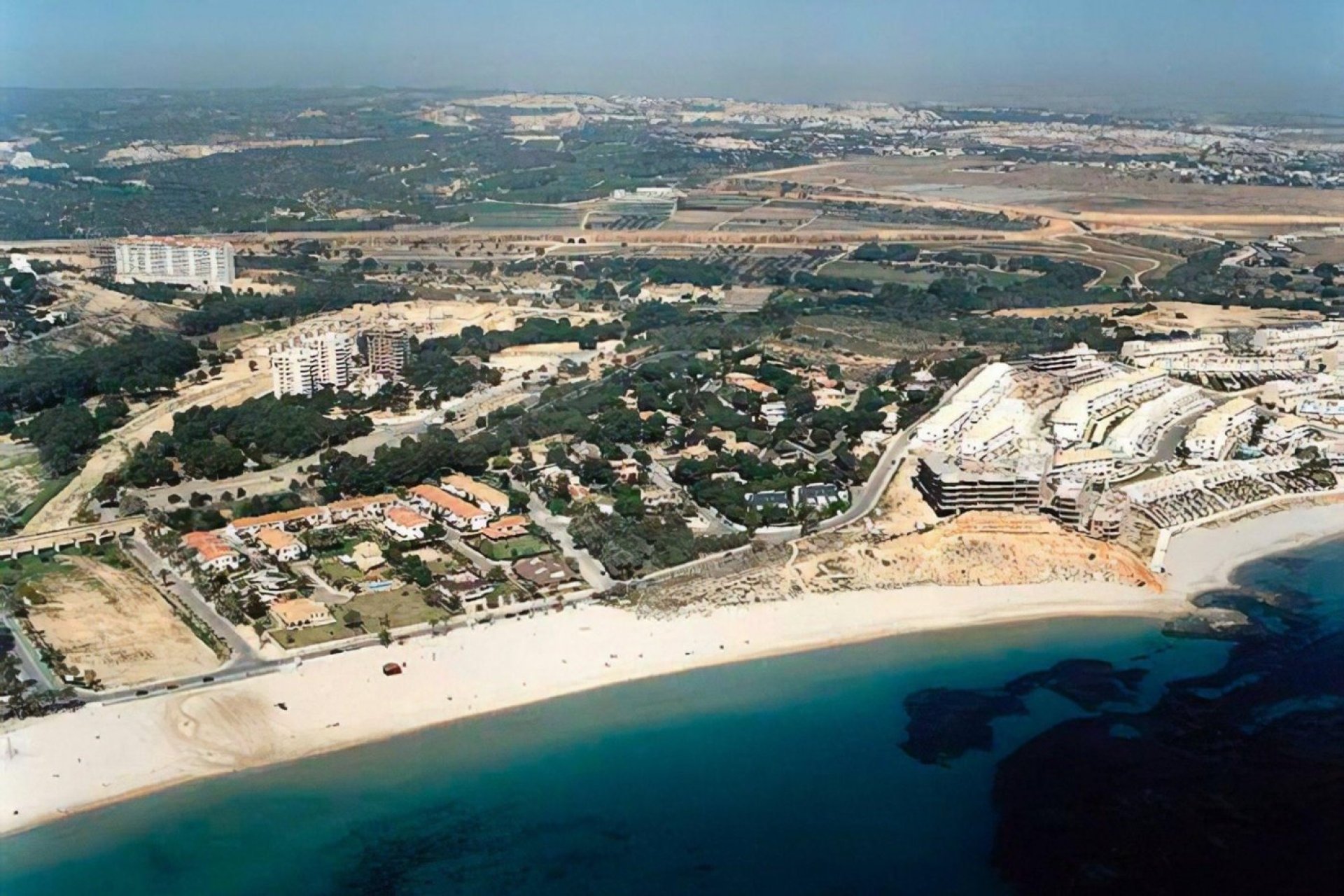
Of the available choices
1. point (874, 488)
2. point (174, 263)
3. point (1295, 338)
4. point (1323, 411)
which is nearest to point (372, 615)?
point (874, 488)

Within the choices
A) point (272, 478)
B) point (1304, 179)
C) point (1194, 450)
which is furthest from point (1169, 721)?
point (1304, 179)

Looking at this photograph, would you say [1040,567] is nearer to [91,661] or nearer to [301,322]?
[91,661]

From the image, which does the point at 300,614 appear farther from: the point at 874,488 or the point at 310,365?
the point at 310,365

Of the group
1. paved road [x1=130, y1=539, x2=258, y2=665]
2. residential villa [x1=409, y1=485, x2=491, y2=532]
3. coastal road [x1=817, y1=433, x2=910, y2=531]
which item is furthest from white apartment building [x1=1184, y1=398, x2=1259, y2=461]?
paved road [x1=130, y1=539, x2=258, y2=665]

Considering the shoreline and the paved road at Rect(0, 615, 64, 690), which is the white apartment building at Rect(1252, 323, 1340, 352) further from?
the paved road at Rect(0, 615, 64, 690)

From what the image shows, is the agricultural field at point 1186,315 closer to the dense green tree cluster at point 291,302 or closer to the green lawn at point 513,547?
the dense green tree cluster at point 291,302

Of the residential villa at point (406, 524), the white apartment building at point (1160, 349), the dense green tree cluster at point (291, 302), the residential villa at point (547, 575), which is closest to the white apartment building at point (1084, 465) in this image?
the white apartment building at point (1160, 349)

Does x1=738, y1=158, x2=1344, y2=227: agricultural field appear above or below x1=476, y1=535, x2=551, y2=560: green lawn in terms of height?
below
